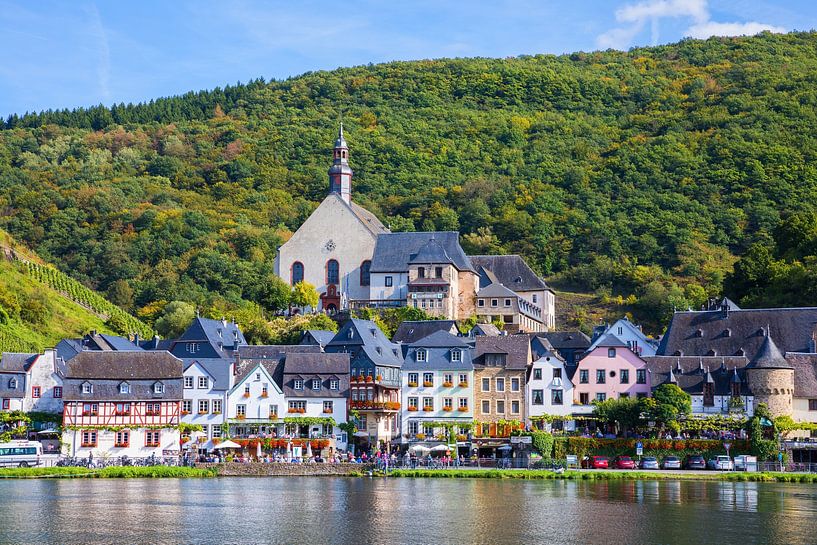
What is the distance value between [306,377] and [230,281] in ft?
139

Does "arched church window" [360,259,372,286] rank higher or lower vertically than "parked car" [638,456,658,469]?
higher

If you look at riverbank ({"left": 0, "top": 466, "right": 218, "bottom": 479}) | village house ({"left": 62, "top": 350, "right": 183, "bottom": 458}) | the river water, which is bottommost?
the river water

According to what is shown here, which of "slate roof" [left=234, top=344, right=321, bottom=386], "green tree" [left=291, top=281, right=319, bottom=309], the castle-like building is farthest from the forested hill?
"slate roof" [left=234, top=344, right=321, bottom=386]

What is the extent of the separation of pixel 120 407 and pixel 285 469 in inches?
495

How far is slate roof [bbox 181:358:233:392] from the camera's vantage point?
3167 inches

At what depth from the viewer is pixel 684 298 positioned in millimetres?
119938

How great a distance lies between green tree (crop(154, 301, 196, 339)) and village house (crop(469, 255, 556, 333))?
2371 centimetres

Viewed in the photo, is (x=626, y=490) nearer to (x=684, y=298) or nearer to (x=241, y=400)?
(x=241, y=400)

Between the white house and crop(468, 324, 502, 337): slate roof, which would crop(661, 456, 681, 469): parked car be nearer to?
crop(468, 324, 502, 337): slate roof

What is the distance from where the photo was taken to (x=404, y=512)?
53.2 meters

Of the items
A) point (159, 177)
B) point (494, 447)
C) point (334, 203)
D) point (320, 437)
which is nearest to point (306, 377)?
point (320, 437)

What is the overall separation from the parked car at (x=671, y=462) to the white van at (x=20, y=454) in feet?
117

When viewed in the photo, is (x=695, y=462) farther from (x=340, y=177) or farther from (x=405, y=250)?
(x=340, y=177)

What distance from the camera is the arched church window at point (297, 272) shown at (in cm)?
11219
